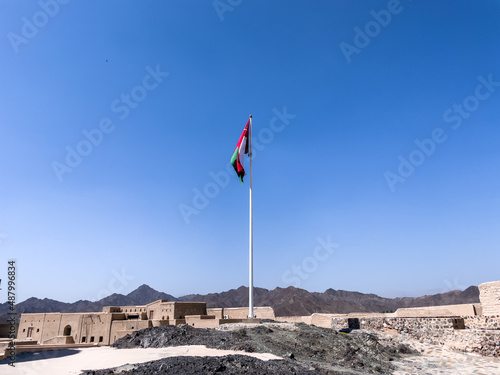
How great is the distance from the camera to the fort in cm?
1716

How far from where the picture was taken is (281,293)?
321 ft

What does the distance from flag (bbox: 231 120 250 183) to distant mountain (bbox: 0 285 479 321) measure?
4665 centimetres

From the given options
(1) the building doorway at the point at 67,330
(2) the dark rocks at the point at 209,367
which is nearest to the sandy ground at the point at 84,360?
(2) the dark rocks at the point at 209,367

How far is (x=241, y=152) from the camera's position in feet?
83.4

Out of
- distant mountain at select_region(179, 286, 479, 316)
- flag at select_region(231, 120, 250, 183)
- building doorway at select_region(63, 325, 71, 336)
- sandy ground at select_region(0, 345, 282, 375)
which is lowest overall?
building doorway at select_region(63, 325, 71, 336)

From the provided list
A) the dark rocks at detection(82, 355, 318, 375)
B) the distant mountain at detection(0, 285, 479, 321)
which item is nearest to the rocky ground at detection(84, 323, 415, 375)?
the dark rocks at detection(82, 355, 318, 375)

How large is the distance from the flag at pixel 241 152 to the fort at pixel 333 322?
1003cm

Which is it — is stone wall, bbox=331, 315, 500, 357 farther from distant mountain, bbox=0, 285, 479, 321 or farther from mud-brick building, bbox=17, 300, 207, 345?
distant mountain, bbox=0, 285, 479, 321

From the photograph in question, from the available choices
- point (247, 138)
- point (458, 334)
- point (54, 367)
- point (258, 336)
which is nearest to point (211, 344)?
point (258, 336)

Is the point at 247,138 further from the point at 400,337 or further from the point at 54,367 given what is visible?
the point at 54,367

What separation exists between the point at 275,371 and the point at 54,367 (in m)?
8.85

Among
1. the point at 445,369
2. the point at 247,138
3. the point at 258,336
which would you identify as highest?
the point at 247,138

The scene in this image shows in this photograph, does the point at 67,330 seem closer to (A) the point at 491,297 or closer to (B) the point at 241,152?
(B) the point at 241,152

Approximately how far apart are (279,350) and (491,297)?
1328cm
